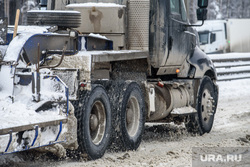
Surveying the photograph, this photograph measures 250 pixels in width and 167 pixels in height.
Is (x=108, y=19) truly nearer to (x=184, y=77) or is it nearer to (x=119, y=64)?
(x=119, y=64)

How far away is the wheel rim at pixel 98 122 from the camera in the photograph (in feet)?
24.6

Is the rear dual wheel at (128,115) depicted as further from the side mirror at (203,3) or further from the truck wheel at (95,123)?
the side mirror at (203,3)

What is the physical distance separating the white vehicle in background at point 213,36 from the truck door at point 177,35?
26558 mm

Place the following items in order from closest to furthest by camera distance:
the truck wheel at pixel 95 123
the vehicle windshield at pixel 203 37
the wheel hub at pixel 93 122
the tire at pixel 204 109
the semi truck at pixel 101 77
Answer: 1. the semi truck at pixel 101 77
2. the truck wheel at pixel 95 123
3. the wheel hub at pixel 93 122
4. the tire at pixel 204 109
5. the vehicle windshield at pixel 203 37

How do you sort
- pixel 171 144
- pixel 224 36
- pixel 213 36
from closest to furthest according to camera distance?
pixel 171 144 → pixel 213 36 → pixel 224 36

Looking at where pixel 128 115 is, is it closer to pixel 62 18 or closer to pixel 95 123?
pixel 95 123

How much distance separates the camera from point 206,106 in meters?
11.2

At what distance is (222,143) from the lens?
914cm

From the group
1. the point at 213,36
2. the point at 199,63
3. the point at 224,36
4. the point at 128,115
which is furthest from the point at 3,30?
the point at 224,36

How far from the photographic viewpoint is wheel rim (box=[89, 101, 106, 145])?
7.50 metres

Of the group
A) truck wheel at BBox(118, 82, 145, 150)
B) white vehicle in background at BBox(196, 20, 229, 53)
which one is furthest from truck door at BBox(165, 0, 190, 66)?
white vehicle in background at BBox(196, 20, 229, 53)

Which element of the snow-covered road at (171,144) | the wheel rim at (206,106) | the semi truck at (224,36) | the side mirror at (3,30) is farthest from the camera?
the semi truck at (224,36)

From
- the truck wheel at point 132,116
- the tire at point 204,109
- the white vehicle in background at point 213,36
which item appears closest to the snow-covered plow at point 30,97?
the truck wheel at point 132,116

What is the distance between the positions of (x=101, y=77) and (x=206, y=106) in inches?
143
